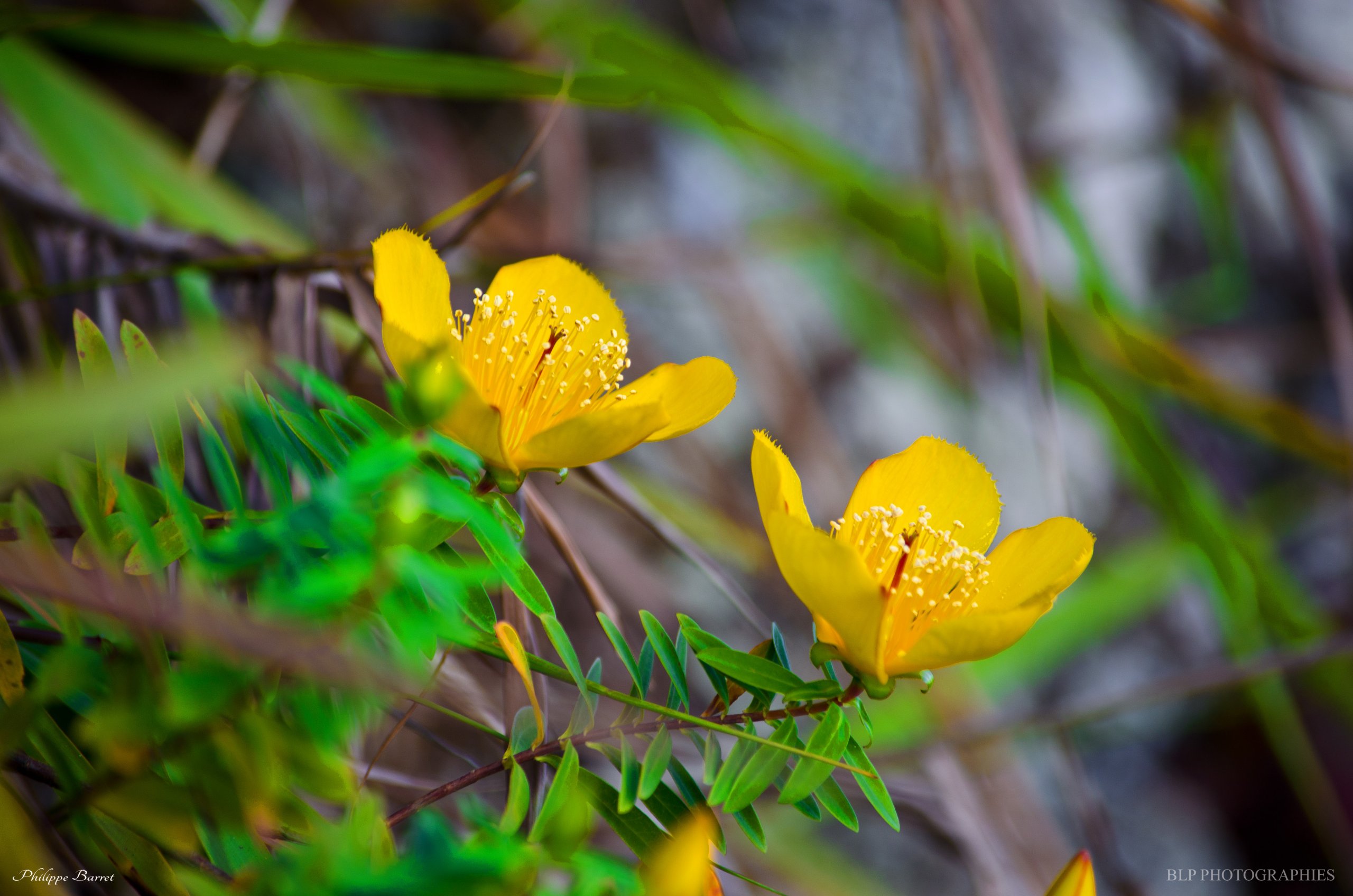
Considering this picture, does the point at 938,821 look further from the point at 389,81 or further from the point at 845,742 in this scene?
the point at 389,81

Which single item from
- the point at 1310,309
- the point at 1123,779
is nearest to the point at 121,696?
the point at 1123,779

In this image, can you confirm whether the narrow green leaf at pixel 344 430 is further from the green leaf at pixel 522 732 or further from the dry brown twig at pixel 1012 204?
the dry brown twig at pixel 1012 204

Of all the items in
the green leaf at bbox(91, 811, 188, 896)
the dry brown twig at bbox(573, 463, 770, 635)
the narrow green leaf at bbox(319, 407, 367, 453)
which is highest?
the dry brown twig at bbox(573, 463, 770, 635)

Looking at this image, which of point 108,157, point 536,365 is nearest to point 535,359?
point 536,365

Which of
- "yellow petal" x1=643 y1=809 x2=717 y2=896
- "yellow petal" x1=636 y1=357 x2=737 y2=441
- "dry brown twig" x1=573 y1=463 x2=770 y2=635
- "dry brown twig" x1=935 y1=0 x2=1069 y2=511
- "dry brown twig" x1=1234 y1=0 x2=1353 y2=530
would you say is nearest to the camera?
"yellow petal" x1=643 y1=809 x2=717 y2=896

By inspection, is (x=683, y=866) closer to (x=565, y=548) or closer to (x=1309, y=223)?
(x=565, y=548)

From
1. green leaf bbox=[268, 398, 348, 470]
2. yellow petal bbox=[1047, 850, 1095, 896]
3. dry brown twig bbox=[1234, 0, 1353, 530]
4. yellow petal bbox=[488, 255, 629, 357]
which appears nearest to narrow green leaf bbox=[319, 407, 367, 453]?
green leaf bbox=[268, 398, 348, 470]

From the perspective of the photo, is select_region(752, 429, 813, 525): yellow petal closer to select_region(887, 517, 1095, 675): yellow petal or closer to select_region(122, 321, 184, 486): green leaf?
select_region(887, 517, 1095, 675): yellow petal

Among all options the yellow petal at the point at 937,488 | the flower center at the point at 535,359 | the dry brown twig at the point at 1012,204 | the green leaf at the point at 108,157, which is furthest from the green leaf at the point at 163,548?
the dry brown twig at the point at 1012,204
